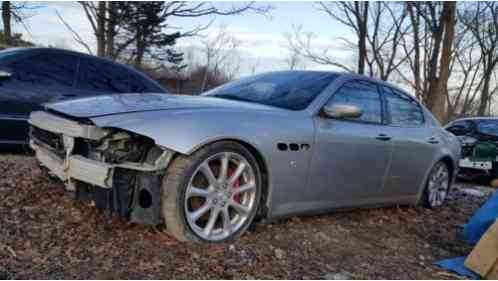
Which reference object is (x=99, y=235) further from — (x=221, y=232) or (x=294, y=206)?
(x=294, y=206)

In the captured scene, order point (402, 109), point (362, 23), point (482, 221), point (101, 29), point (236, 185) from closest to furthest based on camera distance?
1. point (236, 185)
2. point (482, 221)
3. point (402, 109)
4. point (101, 29)
5. point (362, 23)

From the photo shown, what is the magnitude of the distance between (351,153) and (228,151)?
4.29 ft

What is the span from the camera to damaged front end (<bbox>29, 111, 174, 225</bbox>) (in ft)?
8.66

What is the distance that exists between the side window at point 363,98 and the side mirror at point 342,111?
0.86ft

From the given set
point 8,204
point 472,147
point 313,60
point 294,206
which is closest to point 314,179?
point 294,206

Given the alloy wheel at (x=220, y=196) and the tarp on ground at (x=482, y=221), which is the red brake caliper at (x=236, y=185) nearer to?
the alloy wheel at (x=220, y=196)

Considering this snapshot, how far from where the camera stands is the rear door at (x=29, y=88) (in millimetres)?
4793

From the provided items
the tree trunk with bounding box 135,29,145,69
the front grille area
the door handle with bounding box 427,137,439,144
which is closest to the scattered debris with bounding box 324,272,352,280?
A: the front grille area

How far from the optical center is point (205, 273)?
2467 millimetres

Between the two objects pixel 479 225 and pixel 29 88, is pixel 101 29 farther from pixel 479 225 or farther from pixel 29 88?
pixel 479 225

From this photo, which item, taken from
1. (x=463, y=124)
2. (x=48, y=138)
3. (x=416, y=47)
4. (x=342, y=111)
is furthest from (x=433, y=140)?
(x=416, y=47)

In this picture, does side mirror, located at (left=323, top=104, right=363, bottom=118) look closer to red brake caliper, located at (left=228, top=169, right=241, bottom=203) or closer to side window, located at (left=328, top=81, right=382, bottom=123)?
side window, located at (left=328, top=81, right=382, bottom=123)

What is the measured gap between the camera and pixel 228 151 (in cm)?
288

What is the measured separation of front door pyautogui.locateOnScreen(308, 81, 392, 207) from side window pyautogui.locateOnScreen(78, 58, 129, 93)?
3200 millimetres
